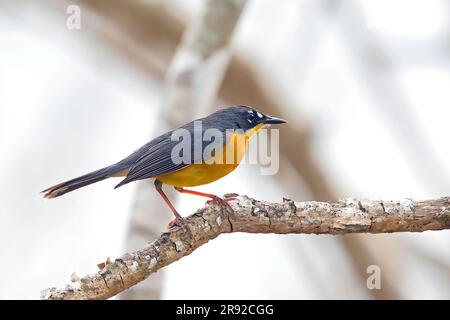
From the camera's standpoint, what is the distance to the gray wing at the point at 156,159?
530 centimetres

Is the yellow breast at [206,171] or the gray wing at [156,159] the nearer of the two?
the gray wing at [156,159]

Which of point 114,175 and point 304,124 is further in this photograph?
point 304,124

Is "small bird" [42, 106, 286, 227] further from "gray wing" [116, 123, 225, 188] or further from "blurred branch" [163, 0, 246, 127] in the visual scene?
"blurred branch" [163, 0, 246, 127]

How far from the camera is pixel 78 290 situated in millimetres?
3979

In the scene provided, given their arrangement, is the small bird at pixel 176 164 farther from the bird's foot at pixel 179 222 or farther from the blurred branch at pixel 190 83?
the blurred branch at pixel 190 83

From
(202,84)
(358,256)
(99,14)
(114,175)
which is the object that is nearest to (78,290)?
(114,175)

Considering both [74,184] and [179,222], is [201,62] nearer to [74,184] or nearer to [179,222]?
[74,184]

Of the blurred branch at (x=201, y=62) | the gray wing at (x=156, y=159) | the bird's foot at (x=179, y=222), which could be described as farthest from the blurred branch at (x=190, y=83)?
the bird's foot at (x=179, y=222)

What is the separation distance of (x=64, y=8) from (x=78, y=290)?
21.9ft

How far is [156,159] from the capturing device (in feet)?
17.9

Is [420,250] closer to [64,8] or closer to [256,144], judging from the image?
[256,144]

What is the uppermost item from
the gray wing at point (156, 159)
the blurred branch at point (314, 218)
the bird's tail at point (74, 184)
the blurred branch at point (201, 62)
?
the blurred branch at point (201, 62)

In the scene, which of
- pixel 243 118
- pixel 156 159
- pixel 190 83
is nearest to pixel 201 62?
pixel 190 83

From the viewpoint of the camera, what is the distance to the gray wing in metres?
5.30
